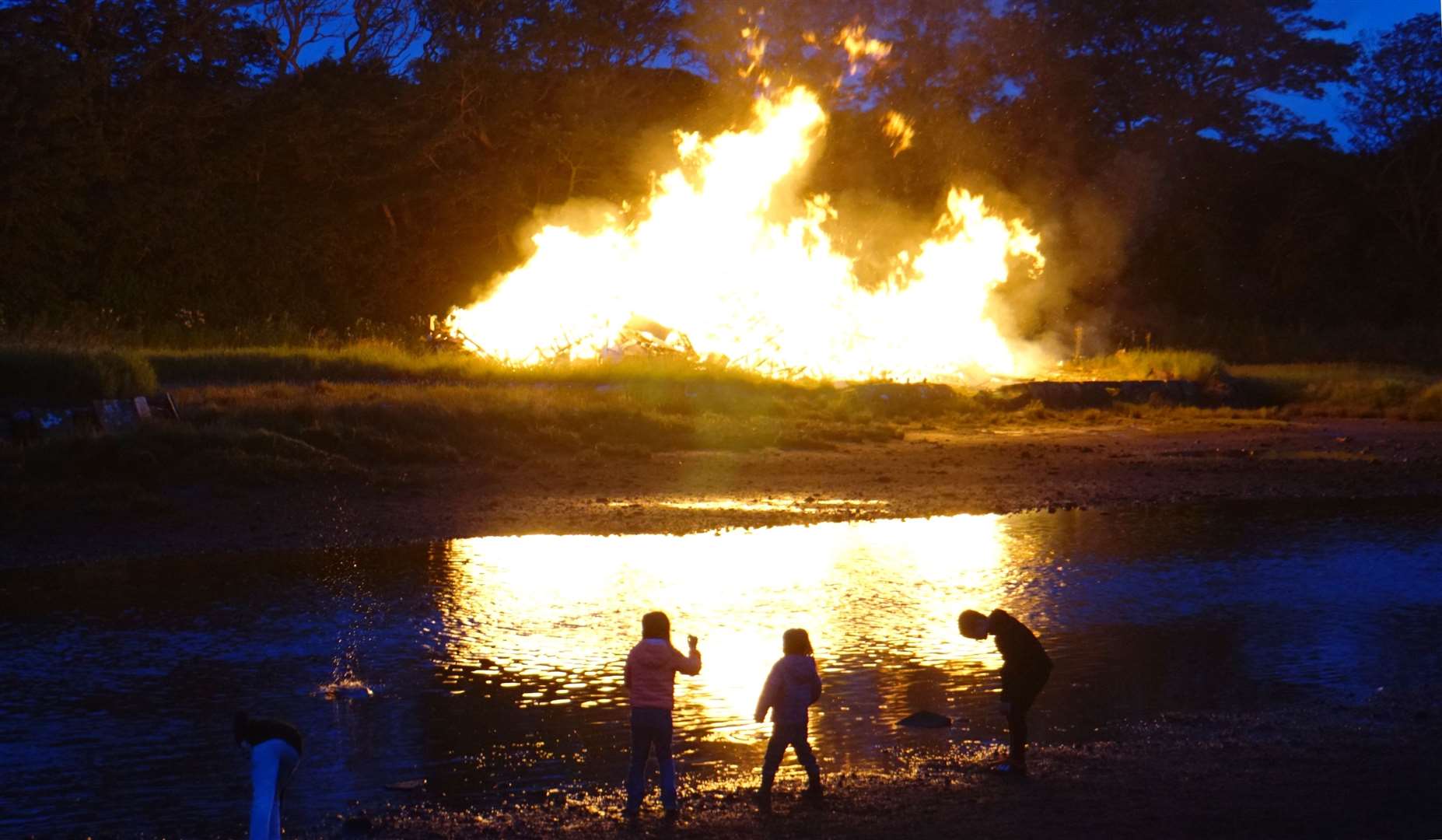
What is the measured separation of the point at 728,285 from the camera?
29344 mm

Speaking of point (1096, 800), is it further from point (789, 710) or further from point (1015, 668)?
point (789, 710)

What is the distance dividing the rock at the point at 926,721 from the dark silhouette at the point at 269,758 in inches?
152

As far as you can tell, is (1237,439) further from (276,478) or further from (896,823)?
(896,823)

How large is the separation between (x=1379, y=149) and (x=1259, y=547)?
33.0m

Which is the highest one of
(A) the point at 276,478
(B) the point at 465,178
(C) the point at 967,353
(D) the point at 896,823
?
(B) the point at 465,178

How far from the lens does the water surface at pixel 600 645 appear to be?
7.55 meters

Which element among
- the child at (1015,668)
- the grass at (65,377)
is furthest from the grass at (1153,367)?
the child at (1015,668)

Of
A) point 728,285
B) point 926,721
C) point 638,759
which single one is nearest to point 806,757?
point 638,759

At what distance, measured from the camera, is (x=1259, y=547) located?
14.0m

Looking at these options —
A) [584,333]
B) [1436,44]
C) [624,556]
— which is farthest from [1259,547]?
[1436,44]

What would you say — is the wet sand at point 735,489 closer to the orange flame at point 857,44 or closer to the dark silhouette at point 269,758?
the dark silhouette at point 269,758

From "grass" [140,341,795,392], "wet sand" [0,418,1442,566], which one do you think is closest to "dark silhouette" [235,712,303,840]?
"wet sand" [0,418,1442,566]

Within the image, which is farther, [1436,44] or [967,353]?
[1436,44]

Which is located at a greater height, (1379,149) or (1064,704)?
(1379,149)
